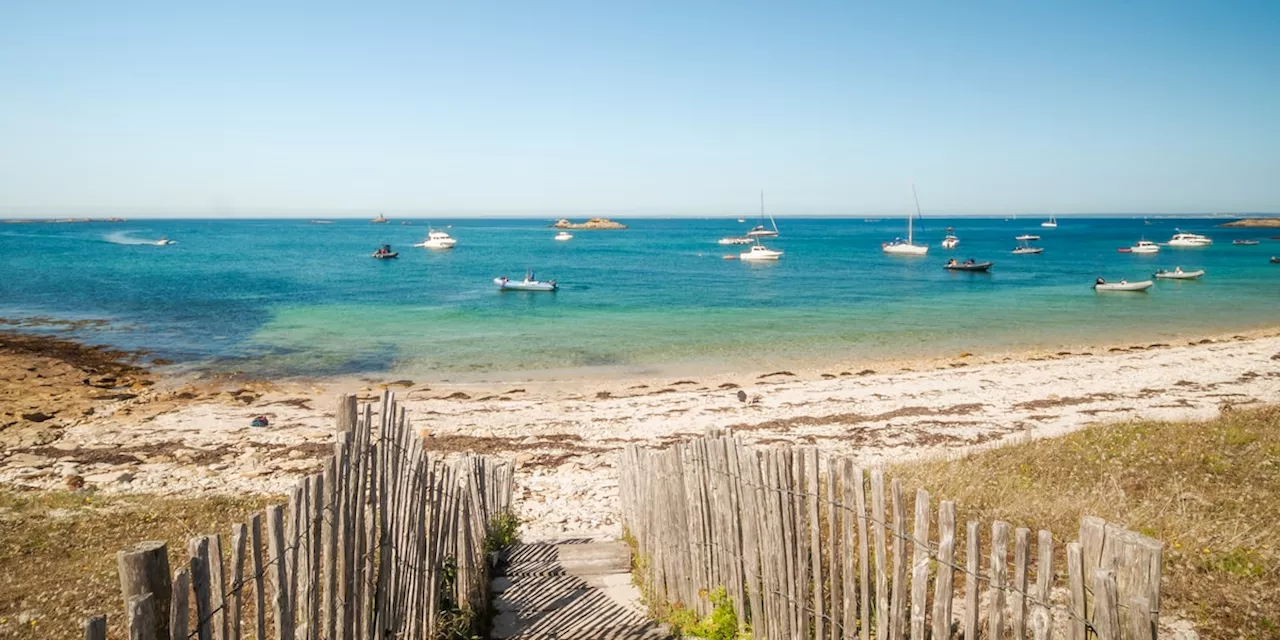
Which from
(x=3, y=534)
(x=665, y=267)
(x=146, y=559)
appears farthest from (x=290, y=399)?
(x=665, y=267)

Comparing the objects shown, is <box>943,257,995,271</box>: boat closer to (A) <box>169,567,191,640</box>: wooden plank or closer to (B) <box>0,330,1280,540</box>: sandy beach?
(B) <box>0,330,1280,540</box>: sandy beach

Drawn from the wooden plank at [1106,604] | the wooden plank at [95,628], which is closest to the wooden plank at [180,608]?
the wooden plank at [95,628]

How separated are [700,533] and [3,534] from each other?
28.0 ft

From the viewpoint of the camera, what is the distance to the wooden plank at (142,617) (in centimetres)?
230

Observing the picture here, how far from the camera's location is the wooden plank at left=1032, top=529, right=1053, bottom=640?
113 inches

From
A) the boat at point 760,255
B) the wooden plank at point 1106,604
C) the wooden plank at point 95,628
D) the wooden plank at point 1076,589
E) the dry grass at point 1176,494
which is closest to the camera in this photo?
the wooden plank at point 95,628

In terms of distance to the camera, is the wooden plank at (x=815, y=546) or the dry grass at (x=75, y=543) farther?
the dry grass at (x=75, y=543)

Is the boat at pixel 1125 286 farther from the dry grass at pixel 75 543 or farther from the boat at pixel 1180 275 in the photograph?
the dry grass at pixel 75 543

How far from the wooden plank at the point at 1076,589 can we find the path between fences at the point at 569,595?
12.1ft

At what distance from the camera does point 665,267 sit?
253 feet

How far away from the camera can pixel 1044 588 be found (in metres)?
2.99

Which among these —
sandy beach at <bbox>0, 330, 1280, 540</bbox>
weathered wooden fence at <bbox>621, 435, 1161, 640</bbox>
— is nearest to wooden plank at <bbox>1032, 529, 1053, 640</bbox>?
weathered wooden fence at <bbox>621, 435, 1161, 640</bbox>

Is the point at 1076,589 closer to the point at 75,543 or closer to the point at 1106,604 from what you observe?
the point at 1106,604

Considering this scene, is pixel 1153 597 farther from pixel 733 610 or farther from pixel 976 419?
pixel 976 419
